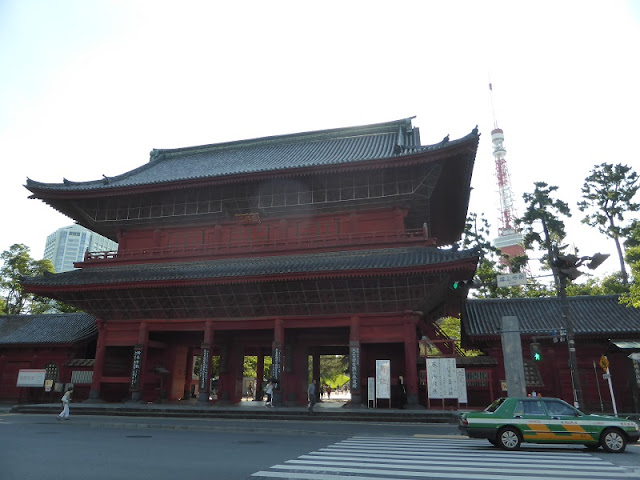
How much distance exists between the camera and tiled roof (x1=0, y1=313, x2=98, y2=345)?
29.2 meters

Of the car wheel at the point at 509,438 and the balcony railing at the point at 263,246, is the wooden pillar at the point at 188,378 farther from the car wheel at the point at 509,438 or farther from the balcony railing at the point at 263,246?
the car wheel at the point at 509,438

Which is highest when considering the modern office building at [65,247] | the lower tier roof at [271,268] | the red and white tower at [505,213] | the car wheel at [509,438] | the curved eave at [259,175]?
the modern office building at [65,247]

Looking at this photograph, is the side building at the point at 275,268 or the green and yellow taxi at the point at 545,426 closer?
the green and yellow taxi at the point at 545,426

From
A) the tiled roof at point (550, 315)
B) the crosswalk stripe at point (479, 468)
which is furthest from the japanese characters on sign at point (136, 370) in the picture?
the tiled roof at point (550, 315)

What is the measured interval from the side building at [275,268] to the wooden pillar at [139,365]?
8cm

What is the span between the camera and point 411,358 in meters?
22.1

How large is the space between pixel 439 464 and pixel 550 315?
776 inches

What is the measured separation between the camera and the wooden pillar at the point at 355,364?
21922 millimetres

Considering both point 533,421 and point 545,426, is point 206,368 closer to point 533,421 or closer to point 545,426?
point 533,421

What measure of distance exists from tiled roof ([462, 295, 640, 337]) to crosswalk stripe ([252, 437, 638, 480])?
1326 cm

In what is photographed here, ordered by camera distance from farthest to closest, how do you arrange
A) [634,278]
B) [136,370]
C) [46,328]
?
[46,328], [136,370], [634,278]

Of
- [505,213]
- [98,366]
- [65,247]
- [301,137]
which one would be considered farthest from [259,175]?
[65,247]

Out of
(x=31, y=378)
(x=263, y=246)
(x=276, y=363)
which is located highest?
(x=263, y=246)

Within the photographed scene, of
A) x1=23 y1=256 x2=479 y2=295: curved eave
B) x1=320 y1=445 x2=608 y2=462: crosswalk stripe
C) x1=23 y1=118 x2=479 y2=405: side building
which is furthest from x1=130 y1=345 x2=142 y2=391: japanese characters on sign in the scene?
x1=320 y1=445 x2=608 y2=462: crosswalk stripe
